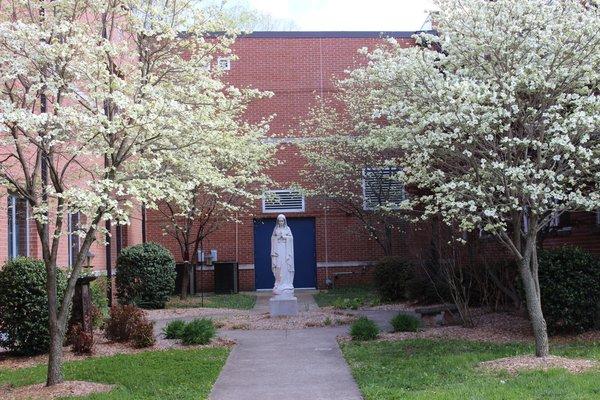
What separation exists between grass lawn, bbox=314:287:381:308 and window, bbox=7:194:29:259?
700 cm

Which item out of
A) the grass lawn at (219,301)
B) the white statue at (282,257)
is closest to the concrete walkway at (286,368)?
the white statue at (282,257)

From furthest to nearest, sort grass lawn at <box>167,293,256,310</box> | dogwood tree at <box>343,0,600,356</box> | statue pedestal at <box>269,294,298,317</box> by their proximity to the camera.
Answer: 1. grass lawn at <box>167,293,256,310</box>
2. statue pedestal at <box>269,294,298,317</box>
3. dogwood tree at <box>343,0,600,356</box>

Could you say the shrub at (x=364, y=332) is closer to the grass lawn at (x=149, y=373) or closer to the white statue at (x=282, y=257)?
the grass lawn at (x=149, y=373)

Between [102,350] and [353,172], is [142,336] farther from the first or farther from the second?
[353,172]

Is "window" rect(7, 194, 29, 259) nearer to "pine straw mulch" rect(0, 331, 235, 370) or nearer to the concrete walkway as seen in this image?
"pine straw mulch" rect(0, 331, 235, 370)

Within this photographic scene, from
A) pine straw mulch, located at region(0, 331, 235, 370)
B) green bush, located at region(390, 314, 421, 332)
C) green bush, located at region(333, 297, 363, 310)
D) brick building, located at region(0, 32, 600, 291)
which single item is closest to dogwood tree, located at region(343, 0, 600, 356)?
green bush, located at region(390, 314, 421, 332)

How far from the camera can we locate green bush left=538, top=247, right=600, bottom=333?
11250 millimetres

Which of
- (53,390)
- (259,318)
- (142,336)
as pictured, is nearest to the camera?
(53,390)

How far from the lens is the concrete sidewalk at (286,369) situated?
8328 mm

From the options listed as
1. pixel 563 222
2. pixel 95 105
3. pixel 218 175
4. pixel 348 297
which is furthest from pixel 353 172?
pixel 95 105

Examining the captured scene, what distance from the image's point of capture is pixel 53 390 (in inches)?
334

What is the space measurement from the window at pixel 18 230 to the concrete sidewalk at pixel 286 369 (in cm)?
430

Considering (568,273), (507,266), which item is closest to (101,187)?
(568,273)

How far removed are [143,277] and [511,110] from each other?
10884 mm
